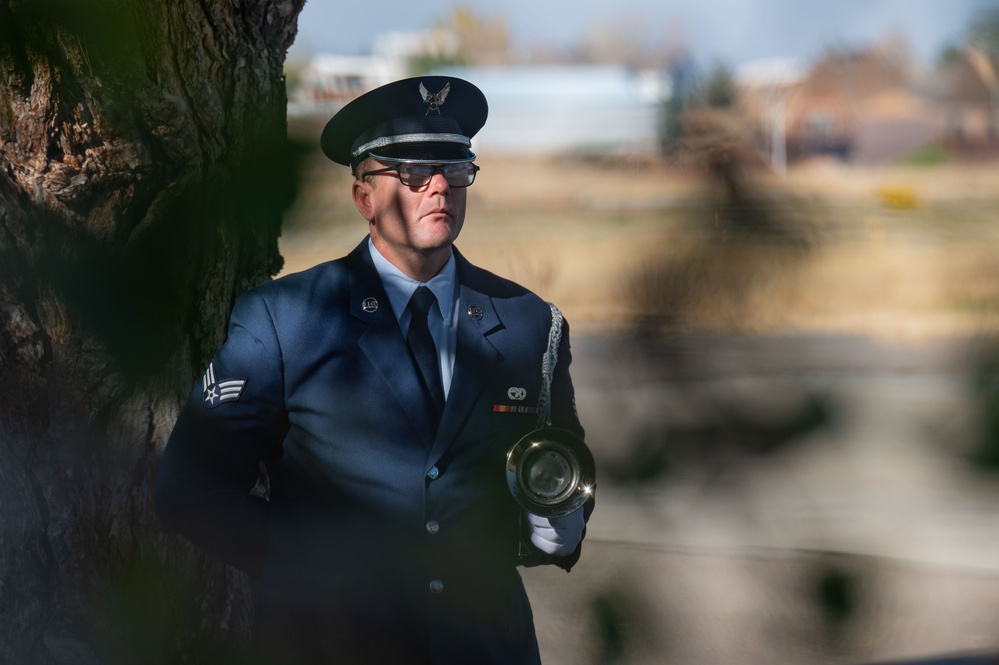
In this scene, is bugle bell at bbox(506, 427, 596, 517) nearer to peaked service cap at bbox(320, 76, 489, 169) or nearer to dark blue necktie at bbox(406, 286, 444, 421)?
dark blue necktie at bbox(406, 286, 444, 421)

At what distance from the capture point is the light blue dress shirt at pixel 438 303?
1.61 meters

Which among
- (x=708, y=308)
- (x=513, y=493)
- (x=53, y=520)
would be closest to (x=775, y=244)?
(x=708, y=308)

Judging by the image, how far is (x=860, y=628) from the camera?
2.54ft

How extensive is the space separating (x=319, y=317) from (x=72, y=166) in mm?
403

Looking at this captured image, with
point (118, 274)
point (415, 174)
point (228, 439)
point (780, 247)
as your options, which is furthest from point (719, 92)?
point (228, 439)

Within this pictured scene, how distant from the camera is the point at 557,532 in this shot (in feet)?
4.99

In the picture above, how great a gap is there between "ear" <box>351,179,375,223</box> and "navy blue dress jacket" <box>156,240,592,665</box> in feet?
0.33

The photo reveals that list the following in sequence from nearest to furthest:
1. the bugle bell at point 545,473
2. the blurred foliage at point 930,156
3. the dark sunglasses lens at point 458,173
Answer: the blurred foliage at point 930,156, the bugle bell at point 545,473, the dark sunglasses lens at point 458,173

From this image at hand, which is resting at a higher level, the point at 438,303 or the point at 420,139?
the point at 420,139

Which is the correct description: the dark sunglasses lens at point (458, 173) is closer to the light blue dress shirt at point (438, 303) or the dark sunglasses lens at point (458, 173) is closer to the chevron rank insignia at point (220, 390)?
the light blue dress shirt at point (438, 303)

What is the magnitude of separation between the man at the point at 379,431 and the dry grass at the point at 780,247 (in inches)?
33.9

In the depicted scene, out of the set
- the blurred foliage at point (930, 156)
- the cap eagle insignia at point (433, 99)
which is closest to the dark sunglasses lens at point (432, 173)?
the cap eagle insignia at point (433, 99)

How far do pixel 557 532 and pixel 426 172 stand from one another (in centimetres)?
54

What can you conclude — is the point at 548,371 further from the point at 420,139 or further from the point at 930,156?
the point at 930,156
